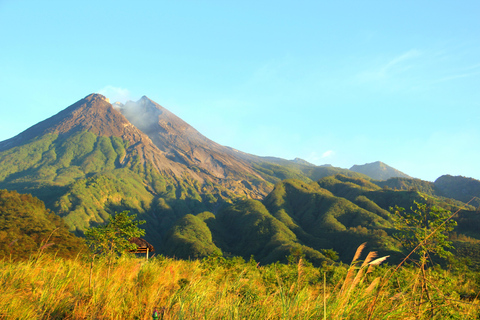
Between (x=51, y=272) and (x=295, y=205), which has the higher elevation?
(x=51, y=272)

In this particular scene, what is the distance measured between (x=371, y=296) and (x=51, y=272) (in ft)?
14.6

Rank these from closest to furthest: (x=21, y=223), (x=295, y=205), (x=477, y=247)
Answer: (x=21, y=223) < (x=477, y=247) < (x=295, y=205)

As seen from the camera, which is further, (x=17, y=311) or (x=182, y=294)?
(x=182, y=294)

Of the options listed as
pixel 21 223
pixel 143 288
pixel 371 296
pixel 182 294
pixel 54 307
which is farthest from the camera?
pixel 21 223

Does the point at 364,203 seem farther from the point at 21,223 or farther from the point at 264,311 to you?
the point at 264,311

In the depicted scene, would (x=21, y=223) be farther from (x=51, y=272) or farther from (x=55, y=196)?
(x=55, y=196)

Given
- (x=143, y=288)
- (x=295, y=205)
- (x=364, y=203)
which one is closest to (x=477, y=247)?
(x=364, y=203)

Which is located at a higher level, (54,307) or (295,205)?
(54,307)

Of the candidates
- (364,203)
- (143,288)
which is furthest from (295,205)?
(143,288)

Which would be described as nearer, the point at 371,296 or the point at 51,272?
the point at 371,296

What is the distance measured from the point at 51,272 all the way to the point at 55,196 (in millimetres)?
177694

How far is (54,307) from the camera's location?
3123 millimetres

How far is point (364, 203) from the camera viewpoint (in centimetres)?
14625

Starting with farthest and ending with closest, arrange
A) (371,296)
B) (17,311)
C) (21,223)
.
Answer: (21,223) < (17,311) < (371,296)
